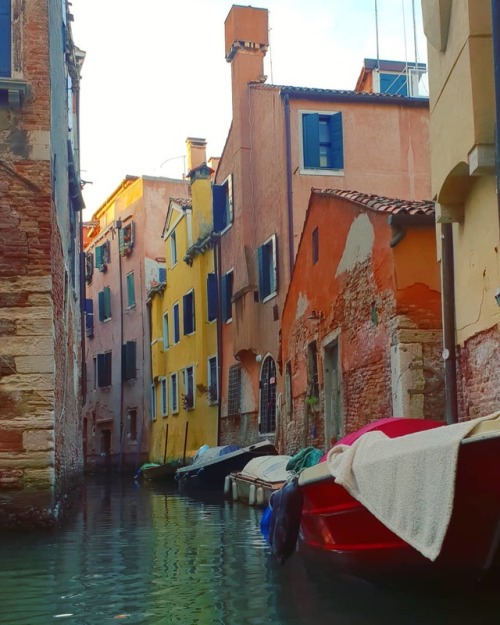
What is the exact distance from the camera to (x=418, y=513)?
4938 mm

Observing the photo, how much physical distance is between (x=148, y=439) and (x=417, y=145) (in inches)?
624

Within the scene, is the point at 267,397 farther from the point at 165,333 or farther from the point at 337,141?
the point at 165,333

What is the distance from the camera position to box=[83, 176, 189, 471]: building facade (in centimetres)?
3183

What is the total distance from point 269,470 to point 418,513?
8171mm

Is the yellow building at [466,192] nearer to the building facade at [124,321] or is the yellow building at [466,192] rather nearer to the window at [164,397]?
the window at [164,397]

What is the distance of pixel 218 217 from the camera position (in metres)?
22.7

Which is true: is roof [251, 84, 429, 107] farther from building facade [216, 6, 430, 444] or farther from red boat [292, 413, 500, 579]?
red boat [292, 413, 500, 579]

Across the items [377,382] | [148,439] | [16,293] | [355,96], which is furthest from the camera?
[148,439]

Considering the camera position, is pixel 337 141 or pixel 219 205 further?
pixel 219 205

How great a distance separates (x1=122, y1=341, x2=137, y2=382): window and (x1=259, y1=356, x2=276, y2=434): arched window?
13136 mm

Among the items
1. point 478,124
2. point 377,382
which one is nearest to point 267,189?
point 377,382

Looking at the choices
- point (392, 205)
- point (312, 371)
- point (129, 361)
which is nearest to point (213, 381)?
point (129, 361)

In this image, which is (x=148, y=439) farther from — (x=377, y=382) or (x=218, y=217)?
(x=377, y=382)

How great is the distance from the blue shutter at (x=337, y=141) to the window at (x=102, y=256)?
18.0 m
